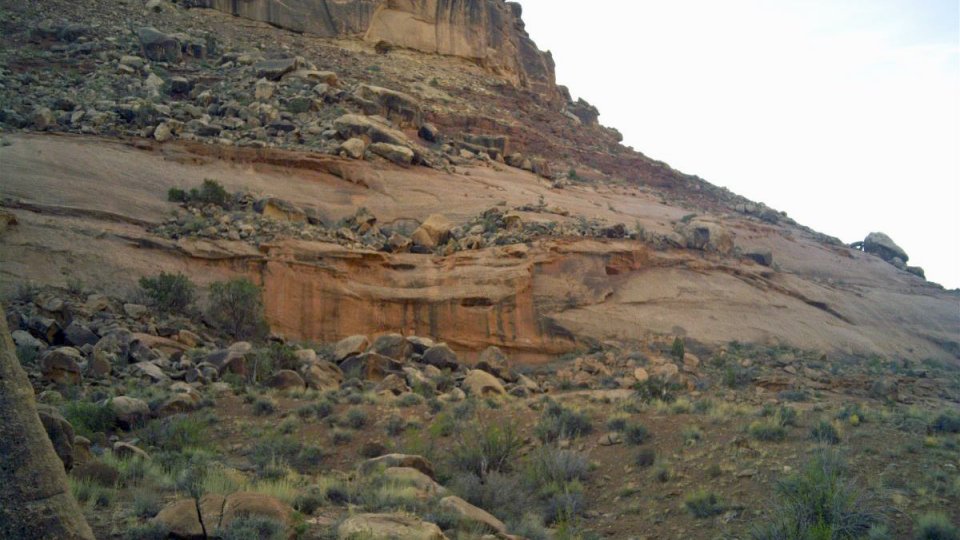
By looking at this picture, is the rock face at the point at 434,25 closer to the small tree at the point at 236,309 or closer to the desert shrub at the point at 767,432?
the small tree at the point at 236,309

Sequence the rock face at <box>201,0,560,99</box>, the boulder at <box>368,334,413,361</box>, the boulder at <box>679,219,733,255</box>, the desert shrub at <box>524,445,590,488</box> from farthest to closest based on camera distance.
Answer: the rock face at <box>201,0,560,99</box> → the boulder at <box>679,219,733,255</box> → the boulder at <box>368,334,413,361</box> → the desert shrub at <box>524,445,590,488</box>

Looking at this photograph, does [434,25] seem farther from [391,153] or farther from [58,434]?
[58,434]

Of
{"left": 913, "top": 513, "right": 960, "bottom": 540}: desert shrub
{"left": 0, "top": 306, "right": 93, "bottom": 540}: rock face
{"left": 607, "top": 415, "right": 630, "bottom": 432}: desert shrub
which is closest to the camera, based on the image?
{"left": 0, "top": 306, "right": 93, "bottom": 540}: rock face

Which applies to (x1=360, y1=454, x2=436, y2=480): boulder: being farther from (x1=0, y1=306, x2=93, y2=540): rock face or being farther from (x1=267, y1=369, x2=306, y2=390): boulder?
(x1=0, y1=306, x2=93, y2=540): rock face

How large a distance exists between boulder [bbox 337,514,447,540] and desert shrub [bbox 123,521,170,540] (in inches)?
64.9

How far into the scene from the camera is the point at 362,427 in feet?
56.3

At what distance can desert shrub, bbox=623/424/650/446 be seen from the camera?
51.2ft

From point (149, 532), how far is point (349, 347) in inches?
597

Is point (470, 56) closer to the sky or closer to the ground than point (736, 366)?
closer to the sky

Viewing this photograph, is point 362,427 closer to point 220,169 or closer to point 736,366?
point 736,366

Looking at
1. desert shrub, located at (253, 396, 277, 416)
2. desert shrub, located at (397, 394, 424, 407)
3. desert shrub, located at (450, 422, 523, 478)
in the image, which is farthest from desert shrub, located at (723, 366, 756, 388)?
desert shrub, located at (253, 396, 277, 416)

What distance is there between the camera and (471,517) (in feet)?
34.9

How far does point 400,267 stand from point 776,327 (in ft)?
44.5

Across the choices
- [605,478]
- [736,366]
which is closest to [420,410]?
[605,478]
